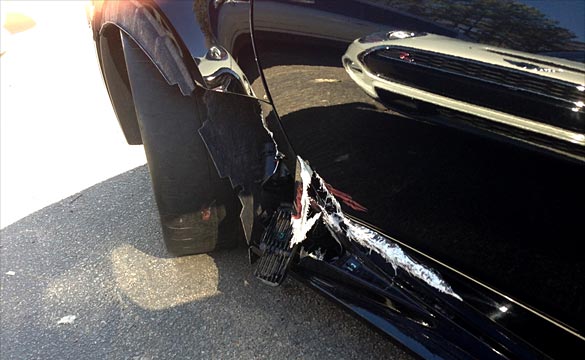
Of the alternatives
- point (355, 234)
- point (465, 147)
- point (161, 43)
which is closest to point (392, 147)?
point (465, 147)

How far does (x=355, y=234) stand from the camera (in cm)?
153

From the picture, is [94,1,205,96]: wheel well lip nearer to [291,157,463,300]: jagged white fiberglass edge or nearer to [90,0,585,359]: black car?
[90,0,585,359]: black car

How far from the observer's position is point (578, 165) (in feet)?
3.10

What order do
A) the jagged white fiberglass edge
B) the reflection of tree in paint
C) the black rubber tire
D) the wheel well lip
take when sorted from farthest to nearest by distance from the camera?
the black rubber tire < the wheel well lip < the jagged white fiberglass edge < the reflection of tree in paint

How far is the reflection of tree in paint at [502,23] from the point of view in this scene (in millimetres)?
961

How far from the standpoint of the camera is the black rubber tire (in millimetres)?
1710

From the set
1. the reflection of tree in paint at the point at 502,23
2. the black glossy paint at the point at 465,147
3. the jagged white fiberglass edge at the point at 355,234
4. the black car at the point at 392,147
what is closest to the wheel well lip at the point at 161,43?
the black car at the point at 392,147

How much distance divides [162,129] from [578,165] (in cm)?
128

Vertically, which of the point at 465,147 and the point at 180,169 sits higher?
the point at 465,147

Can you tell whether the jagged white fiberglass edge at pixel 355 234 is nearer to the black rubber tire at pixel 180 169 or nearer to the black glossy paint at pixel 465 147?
the black glossy paint at pixel 465 147

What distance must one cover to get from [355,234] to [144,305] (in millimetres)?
923

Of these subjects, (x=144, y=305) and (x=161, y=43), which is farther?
(x=144, y=305)

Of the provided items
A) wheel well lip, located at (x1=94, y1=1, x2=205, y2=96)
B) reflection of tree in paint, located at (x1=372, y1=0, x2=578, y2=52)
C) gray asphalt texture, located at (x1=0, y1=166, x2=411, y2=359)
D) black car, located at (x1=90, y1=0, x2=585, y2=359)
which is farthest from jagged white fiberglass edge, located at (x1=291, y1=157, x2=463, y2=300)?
reflection of tree in paint, located at (x1=372, y1=0, x2=578, y2=52)

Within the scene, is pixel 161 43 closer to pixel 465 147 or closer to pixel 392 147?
pixel 392 147
